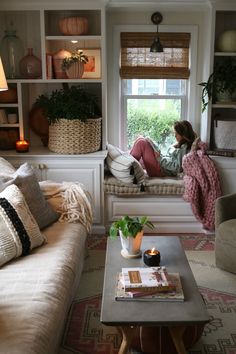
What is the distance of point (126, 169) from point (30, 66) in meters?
1.32

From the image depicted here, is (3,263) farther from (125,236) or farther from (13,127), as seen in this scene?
(13,127)

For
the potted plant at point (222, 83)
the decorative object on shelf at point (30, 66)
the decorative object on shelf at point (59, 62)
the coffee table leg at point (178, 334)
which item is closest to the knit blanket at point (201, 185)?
the potted plant at point (222, 83)

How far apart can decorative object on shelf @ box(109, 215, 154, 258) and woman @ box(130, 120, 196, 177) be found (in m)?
1.63

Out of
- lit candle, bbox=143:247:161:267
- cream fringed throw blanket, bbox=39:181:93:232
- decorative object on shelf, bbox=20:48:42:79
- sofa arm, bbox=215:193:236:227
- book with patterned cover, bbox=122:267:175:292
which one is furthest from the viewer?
decorative object on shelf, bbox=20:48:42:79

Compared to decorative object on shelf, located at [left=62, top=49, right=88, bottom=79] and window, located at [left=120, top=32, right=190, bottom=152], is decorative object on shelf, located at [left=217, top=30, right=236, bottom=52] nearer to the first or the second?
window, located at [left=120, top=32, right=190, bottom=152]

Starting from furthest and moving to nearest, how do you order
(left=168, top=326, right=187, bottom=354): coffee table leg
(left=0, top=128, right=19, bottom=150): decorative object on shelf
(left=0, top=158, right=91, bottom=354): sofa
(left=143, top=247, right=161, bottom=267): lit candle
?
(left=0, top=128, right=19, bottom=150): decorative object on shelf < (left=143, top=247, right=161, bottom=267): lit candle < (left=168, top=326, right=187, bottom=354): coffee table leg < (left=0, top=158, right=91, bottom=354): sofa

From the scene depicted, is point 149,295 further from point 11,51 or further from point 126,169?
point 11,51

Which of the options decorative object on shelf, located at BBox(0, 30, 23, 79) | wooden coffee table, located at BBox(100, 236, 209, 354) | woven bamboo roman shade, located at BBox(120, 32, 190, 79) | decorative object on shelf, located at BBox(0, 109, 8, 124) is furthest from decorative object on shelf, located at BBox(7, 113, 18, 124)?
wooden coffee table, located at BBox(100, 236, 209, 354)

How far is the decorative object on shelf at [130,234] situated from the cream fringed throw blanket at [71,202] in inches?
24.4

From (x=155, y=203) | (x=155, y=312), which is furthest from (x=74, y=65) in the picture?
(x=155, y=312)

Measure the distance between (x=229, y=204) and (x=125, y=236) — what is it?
3.77 ft

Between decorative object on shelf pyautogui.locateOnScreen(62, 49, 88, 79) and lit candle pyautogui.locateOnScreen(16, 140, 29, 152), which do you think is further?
lit candle pyautogui.locateOnScreen(16, 140, 29, 152)

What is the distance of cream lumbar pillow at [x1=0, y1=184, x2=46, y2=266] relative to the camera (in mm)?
2271

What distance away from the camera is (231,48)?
3.78 m
